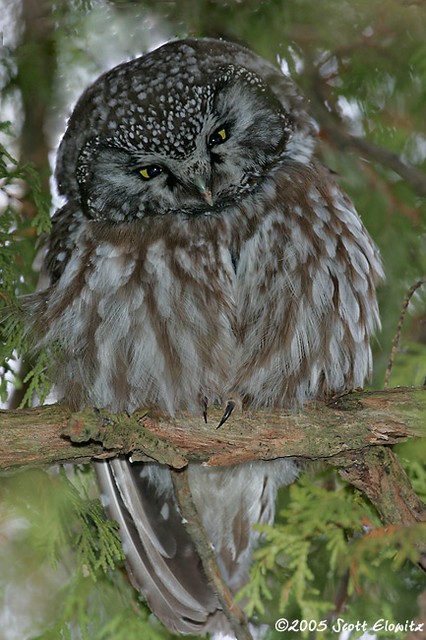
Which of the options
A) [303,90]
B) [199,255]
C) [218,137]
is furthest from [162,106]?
[303,90]

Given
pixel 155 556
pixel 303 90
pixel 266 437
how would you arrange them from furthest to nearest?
→ pixel 303 90
pixel 155 556
pixel 266 437

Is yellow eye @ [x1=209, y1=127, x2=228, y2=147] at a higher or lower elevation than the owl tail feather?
higher

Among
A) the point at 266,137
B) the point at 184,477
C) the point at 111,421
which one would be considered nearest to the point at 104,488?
the point at 184,477

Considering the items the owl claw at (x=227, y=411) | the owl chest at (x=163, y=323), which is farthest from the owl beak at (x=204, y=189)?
the owl claw at (x=227, y=411)

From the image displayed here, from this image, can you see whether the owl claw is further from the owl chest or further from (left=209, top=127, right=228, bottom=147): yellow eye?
(left=209, top=127, right=228, bottom=147): yellow eye

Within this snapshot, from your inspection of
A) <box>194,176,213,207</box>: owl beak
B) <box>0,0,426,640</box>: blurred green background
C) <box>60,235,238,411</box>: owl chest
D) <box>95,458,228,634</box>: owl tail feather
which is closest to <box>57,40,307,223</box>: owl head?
<box>194,176,213,207</box>: owl beak

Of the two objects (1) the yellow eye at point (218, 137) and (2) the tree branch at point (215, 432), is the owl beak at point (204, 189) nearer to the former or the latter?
(1) the yellow eye at point (218, 137)

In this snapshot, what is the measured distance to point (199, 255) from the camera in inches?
132

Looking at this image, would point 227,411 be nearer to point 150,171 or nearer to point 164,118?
point 150,171

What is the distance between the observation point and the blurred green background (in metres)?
3.66

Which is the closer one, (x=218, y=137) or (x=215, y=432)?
(x=215, y=432)

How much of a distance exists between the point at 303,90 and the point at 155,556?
7.64 ft

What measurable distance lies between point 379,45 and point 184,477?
2.16 meters

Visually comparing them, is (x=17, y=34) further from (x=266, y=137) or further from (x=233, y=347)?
(x=233, y=347)
